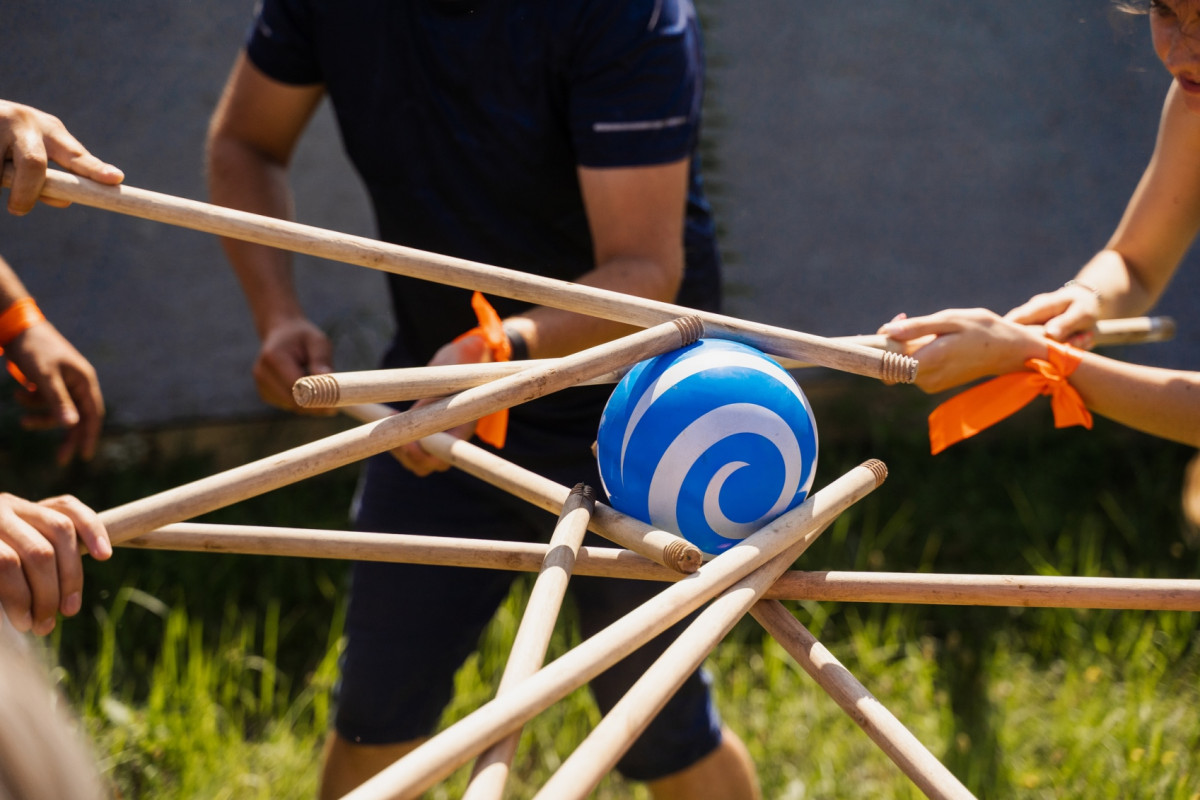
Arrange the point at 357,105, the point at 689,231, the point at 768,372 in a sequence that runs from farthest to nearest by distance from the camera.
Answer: the point at 689,231 → the point at 357,105 → the point at 768,372

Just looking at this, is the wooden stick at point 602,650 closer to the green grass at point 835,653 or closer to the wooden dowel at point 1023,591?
the wooden dowel at point 1023,591

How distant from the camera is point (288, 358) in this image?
2.04 metres

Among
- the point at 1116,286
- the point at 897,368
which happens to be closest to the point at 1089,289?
the point at 1116,286

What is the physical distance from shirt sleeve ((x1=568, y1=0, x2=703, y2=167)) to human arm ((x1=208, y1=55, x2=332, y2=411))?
0.62 meters

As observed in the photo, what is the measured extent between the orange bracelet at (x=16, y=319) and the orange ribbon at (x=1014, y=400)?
1458mm

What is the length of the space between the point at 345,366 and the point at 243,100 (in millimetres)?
1806

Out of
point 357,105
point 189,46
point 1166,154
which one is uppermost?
point 357,105

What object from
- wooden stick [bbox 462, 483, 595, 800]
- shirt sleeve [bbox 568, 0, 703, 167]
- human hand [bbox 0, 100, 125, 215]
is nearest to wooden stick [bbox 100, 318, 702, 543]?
wooden stick [bbox 462, 483, 595, 800]

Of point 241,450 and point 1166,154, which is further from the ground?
point 1166,154

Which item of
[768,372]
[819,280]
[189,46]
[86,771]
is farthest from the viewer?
[819,280]

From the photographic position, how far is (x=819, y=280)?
430 cm

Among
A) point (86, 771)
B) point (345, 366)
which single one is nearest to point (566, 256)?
point (86, 771)

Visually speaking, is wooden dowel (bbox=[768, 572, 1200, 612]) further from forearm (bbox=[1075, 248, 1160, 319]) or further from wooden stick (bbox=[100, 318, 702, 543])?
forearm (bbox=[1075, 248, 1160, 319])

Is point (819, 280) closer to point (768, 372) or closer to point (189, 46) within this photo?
point (189, 46)
